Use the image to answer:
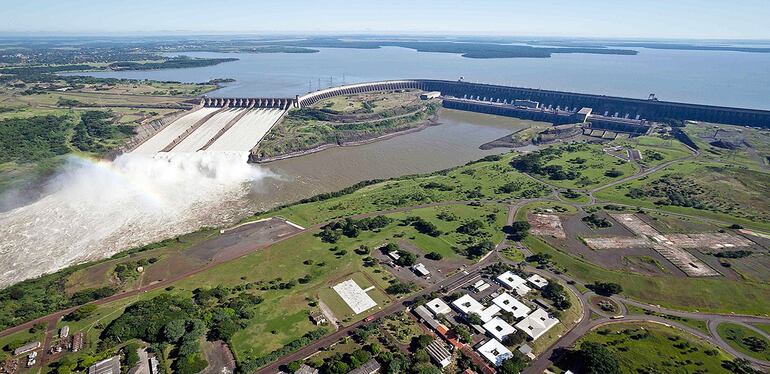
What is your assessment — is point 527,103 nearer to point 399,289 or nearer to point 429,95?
point 429,95

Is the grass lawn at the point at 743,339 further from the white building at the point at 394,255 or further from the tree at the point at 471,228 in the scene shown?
the white building at the point at 394,255

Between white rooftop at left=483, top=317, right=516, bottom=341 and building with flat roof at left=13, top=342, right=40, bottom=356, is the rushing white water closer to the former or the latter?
building with flat roof at left=13, top=342, right=40, bottom=356

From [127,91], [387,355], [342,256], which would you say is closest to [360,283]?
[342,256]

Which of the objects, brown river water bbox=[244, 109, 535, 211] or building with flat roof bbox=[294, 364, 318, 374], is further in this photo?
brown river water bbox=[244, 109, 535, 211]

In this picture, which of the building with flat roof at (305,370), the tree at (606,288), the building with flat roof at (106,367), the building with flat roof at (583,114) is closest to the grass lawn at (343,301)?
the building with flat roof at (305,370)

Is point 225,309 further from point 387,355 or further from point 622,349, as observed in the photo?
point 622,349

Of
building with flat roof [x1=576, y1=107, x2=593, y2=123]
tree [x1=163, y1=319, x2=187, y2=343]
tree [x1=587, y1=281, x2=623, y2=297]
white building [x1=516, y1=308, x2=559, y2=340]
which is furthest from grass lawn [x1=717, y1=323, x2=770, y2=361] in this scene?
building with flat roof [x1=576, y1=107, x2=593, y2=123]
